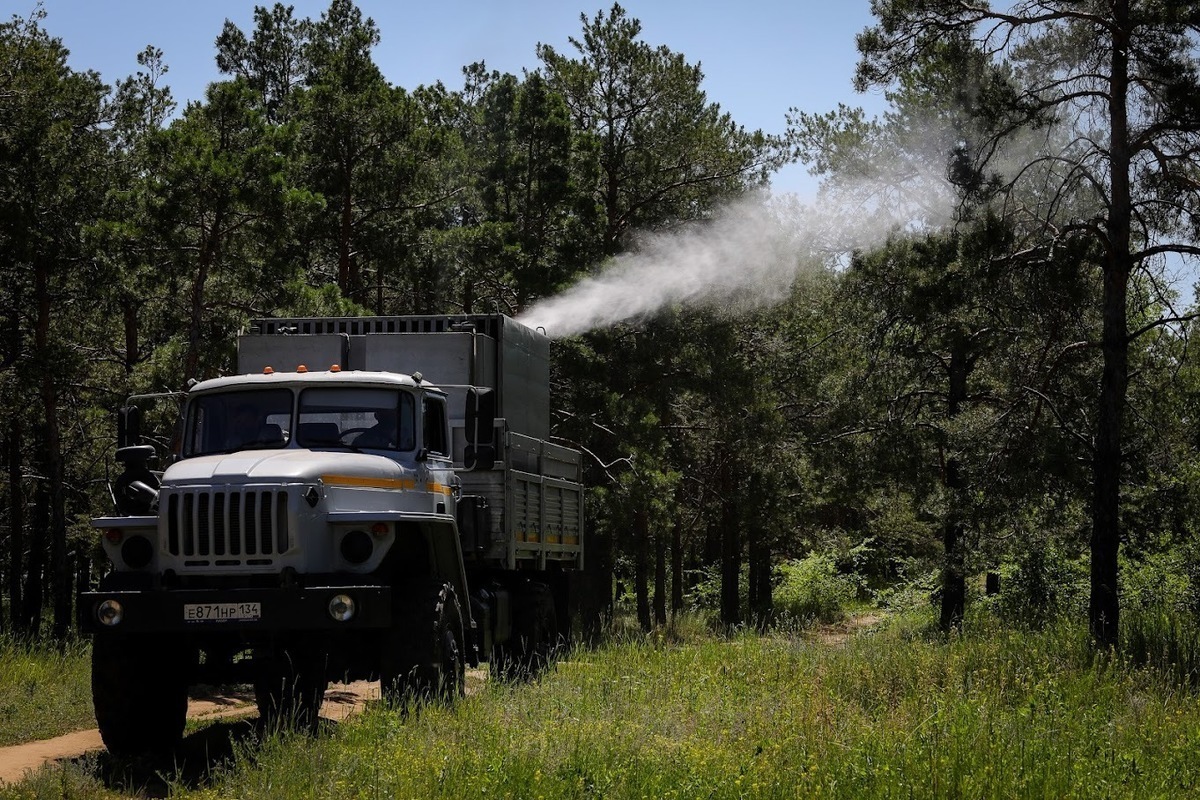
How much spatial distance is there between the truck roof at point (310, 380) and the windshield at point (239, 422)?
0.09 metres

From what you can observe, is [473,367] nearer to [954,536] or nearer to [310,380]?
[310,380]

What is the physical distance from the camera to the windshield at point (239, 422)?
11.7 m

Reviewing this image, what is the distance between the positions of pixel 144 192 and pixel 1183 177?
47.1 feet

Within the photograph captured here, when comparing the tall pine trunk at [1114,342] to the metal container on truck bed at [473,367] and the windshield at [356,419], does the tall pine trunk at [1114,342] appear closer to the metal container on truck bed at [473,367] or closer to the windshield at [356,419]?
the metal container on truck bed at [473,367]

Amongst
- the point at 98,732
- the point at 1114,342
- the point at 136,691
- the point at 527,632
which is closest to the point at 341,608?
the point at 136,691

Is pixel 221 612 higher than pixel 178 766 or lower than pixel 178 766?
higher

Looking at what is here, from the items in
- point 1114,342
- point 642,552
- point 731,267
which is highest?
point 731,267

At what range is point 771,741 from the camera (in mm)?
9195

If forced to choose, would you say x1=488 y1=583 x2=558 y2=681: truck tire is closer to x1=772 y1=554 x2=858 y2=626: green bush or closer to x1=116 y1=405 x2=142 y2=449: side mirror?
x1=116 y1=405 x2=142 y2=449: side mirror

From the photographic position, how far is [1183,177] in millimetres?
15672

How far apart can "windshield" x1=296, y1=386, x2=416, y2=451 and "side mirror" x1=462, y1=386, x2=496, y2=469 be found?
653mm

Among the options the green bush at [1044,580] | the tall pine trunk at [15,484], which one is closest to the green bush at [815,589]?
the green bush at [1044,580]

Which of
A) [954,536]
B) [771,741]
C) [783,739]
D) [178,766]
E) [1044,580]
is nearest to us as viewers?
[771,741]

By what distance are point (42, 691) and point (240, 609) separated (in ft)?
19.2
